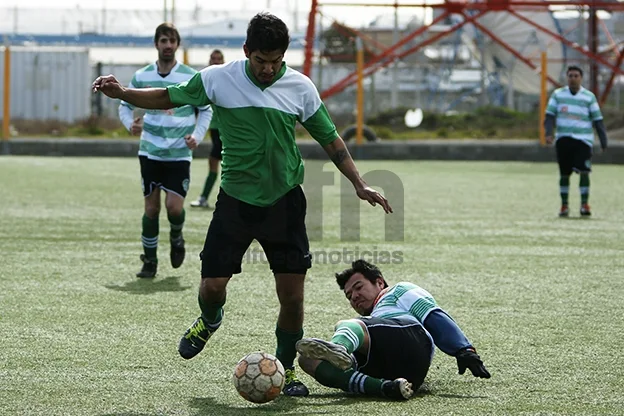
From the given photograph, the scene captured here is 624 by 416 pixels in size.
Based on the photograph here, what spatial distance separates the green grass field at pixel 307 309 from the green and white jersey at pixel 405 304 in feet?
1.12

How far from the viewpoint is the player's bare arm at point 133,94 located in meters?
5.61

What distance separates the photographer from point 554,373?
6008 millimetres

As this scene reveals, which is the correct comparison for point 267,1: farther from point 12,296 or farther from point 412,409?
point 412,409

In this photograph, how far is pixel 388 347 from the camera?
5.63 meters

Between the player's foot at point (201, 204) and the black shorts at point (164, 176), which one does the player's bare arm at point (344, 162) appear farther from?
the player's foot at point (201, 204)

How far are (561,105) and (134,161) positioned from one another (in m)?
11.9

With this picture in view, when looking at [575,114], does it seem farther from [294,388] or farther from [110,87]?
[110,87]

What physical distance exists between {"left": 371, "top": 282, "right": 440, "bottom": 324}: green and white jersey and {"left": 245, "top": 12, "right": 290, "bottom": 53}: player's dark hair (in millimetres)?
1362

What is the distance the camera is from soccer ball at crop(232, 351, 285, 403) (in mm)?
5301

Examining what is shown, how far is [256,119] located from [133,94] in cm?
59

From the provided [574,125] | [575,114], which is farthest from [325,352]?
[575,114]

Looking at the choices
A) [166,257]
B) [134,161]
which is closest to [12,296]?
[166,257]

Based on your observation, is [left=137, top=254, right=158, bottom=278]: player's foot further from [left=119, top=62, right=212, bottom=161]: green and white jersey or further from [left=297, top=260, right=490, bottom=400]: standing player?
[left=297, top=260, right=490, bottom=400]: standing player

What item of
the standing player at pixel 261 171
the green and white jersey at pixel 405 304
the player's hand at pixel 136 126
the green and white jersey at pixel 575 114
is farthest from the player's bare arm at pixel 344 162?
the green and white jersey at pixel 575 114
